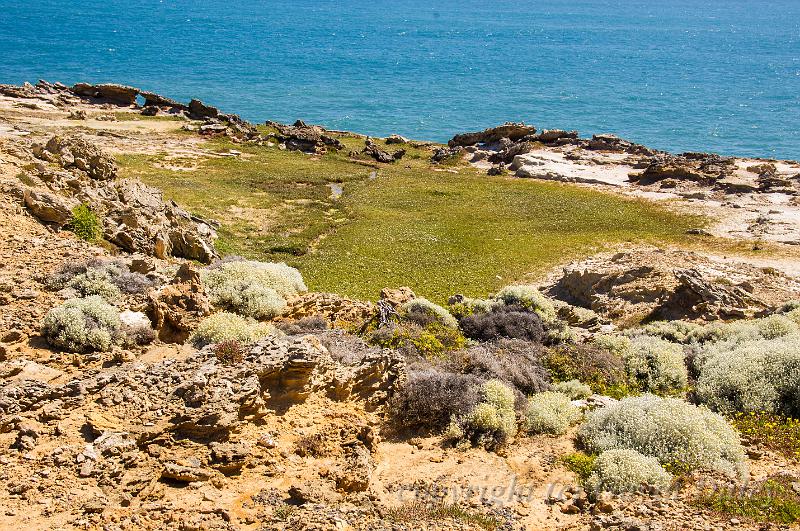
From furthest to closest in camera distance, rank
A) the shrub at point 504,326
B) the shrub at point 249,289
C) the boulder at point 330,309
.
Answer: the shrub at point 504,326 → the boulder at point 330,309 → the shrub at point 249,289

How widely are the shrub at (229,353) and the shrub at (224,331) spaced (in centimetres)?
195

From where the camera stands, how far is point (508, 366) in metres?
16.4

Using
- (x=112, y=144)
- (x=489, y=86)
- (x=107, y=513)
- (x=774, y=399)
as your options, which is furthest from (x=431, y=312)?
(x=489, y=86)

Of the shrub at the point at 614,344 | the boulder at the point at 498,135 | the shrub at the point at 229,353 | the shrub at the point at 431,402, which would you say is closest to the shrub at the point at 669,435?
the shrub at the point at 431,402

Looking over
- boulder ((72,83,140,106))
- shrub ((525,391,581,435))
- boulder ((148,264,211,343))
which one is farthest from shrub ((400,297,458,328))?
boulder ((72,83,140,106))

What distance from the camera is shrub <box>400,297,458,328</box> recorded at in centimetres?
2064

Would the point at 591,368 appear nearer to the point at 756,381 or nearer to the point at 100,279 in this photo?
the point at 756,381

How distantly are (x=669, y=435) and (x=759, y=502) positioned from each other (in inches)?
91.0

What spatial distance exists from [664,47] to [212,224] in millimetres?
200639

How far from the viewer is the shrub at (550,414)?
1338 cm

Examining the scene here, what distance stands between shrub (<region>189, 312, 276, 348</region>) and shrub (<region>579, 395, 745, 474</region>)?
336 inches

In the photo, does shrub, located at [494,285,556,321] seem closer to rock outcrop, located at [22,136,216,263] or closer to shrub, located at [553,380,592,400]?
shrub, located at [553,380,592,400]

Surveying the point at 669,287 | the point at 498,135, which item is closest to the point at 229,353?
the point at 669,287

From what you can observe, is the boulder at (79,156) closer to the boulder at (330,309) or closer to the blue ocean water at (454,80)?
the boulder at (330,309)
